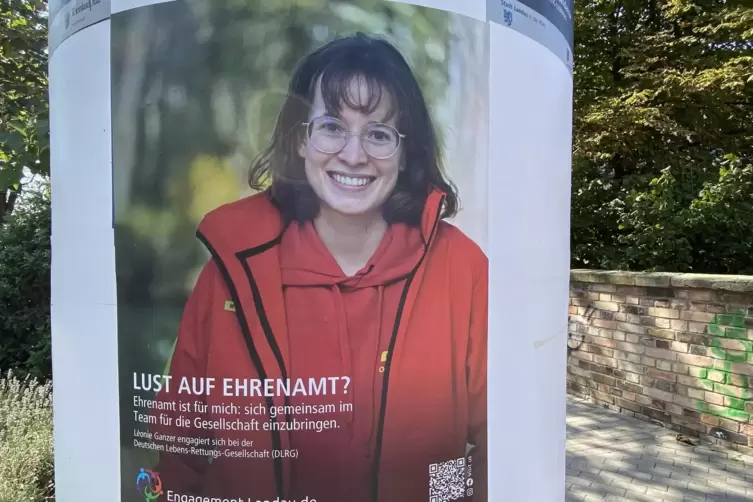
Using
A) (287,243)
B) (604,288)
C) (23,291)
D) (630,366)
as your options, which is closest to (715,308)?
(630,366)

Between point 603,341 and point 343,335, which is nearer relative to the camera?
point 343,335

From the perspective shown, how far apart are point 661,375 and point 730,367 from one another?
2.98ft

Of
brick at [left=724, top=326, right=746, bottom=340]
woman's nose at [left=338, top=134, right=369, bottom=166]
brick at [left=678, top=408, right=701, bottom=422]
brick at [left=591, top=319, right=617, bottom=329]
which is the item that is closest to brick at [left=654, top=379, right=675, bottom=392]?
brick at [left=678, top=408, right=701, bottom=422]

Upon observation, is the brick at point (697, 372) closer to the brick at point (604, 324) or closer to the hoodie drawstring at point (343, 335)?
the brick at point (604, 324)

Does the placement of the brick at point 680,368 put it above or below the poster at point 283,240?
below

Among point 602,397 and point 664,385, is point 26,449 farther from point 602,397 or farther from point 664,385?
point 602,397

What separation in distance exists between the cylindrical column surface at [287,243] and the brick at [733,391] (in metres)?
5.47

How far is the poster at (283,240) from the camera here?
1.61 metres

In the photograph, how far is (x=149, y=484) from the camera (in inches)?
68.2

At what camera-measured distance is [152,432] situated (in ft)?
5.58

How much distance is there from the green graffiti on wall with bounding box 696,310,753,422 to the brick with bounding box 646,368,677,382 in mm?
431

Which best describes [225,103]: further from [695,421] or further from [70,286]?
[695,421]

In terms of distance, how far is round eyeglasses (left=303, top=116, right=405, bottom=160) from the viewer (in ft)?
5.32

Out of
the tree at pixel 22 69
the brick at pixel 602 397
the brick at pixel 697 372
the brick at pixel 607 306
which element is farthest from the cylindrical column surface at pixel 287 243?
the brick at pixel 602 397
